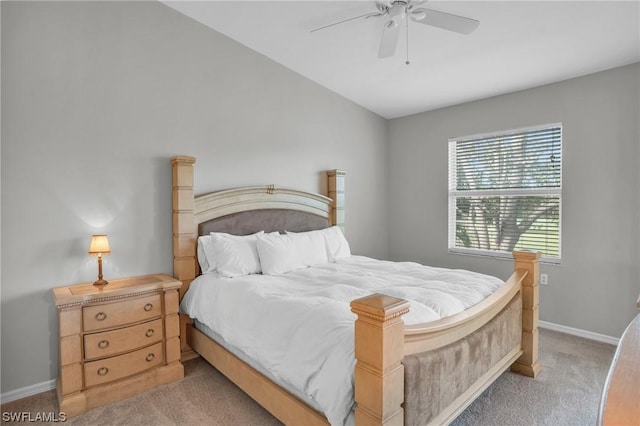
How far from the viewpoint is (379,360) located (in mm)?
1320

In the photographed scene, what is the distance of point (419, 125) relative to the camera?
460 centimetres

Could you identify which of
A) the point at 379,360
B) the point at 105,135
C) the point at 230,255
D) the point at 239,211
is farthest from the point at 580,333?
the point at 105,135

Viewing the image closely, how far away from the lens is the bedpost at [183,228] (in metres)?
2.90

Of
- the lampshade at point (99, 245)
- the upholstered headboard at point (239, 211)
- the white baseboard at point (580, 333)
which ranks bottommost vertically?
the white baseboard at point (580, 333)

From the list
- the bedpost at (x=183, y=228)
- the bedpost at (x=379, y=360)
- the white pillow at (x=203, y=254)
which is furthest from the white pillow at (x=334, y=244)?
the bedpost at (x=379, y=360)

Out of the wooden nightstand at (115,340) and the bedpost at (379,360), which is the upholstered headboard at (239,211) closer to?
the wooden nightstand at (115,340)

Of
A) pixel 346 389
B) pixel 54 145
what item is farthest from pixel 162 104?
pixel 346 389

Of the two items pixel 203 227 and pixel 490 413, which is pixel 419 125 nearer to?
pixel 203 227

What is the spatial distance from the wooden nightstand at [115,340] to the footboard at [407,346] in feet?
5.68

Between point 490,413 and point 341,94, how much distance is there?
3582mm

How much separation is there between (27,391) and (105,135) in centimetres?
186

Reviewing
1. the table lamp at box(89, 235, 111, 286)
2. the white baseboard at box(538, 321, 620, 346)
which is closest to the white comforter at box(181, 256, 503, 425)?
the table lamp at box(89, 235, 111, 286)

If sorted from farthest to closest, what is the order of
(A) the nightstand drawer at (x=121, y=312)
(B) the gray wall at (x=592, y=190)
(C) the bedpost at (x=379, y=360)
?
(B) the gray wall at (x=592, y=190)
(A) the nightstand drawer at (x=121, y=312)
(C) the bedpost at (x=379, y=360)

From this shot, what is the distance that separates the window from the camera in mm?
3547
